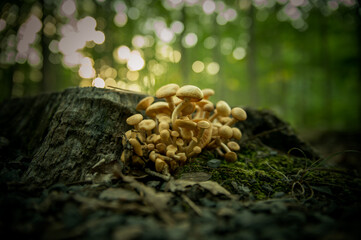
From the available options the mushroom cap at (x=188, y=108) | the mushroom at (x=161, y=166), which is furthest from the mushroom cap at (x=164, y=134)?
the mushroom cap at (x=188, y=108)

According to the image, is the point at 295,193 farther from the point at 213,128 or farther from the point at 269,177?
the point at 213,128

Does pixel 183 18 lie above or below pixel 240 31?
below

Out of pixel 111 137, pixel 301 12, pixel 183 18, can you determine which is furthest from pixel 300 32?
pixel 111 137

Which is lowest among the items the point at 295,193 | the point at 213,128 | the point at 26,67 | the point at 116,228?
the point at 295,193

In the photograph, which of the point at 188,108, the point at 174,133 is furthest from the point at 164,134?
the point at 188,108

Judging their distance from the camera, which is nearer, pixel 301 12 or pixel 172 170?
pixel 172 170

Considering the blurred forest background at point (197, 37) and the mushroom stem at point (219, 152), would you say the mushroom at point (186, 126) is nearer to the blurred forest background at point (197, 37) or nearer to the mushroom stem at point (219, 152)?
the mushroom stem at point (219, 152)
